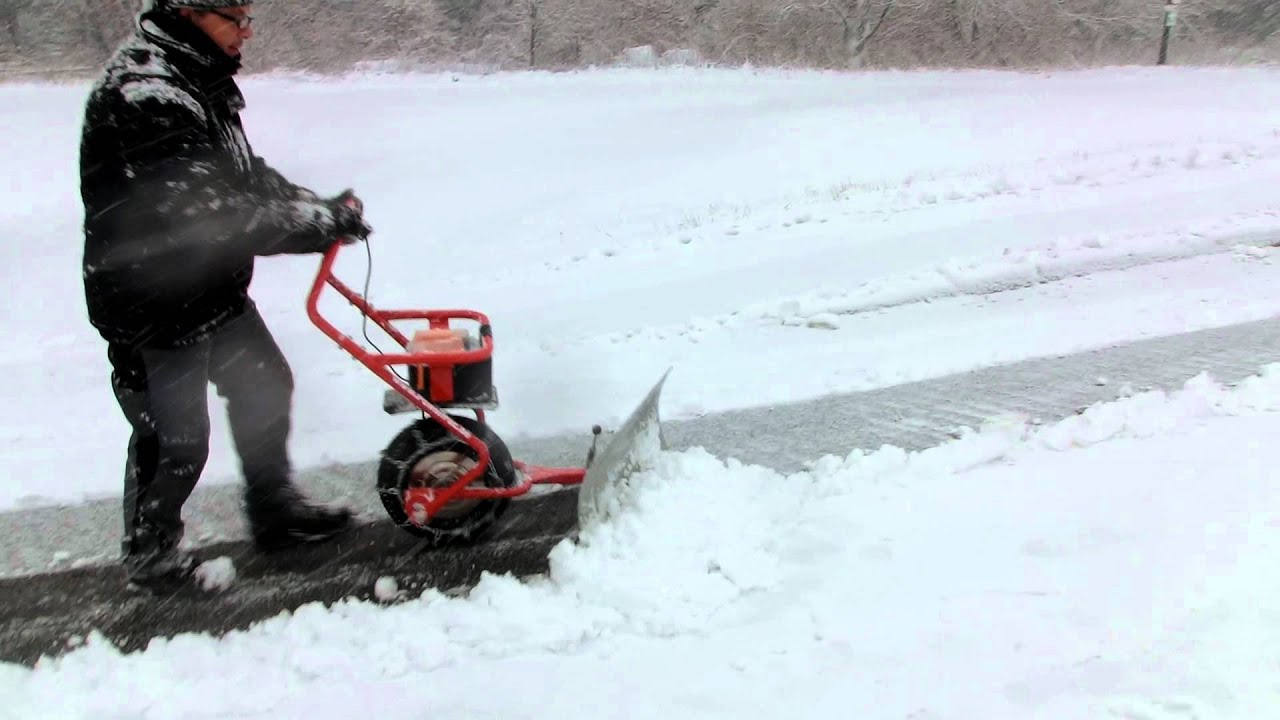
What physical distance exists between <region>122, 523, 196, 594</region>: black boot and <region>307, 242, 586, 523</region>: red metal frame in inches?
31.0

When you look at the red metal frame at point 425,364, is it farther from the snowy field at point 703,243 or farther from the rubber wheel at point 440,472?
the snowy field at point 703,243

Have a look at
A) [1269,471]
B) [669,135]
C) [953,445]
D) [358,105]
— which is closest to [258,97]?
[358,105]

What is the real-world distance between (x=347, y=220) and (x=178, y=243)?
52 cm

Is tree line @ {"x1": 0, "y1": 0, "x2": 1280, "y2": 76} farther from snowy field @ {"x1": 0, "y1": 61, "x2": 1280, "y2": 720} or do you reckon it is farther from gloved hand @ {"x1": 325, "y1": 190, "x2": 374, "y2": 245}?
gloved hand @ {"x1": 325, "y1": 190, "x2": 374, "y2": 245}

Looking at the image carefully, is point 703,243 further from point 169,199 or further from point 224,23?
point 169,199

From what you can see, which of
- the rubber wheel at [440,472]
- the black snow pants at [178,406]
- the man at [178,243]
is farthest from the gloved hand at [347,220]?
the rubber wheel at [440,472]

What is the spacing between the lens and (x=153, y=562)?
10.3 feet

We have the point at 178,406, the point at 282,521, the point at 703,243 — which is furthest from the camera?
the point at 703,243

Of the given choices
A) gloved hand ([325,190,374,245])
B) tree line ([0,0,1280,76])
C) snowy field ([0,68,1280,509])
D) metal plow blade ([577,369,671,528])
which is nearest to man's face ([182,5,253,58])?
gloved hand ([325,190,374,245])

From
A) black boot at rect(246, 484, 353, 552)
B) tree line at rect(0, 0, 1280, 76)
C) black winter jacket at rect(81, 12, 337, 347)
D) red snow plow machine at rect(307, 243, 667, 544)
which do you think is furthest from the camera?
tree line at rect(0, 0, 1280, 76)

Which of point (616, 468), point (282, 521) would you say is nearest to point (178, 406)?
point (282, 521)

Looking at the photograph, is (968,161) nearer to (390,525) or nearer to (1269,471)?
(1269,471)

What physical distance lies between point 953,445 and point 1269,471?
111 centimetres

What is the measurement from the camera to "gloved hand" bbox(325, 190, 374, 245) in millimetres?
→ 3073
